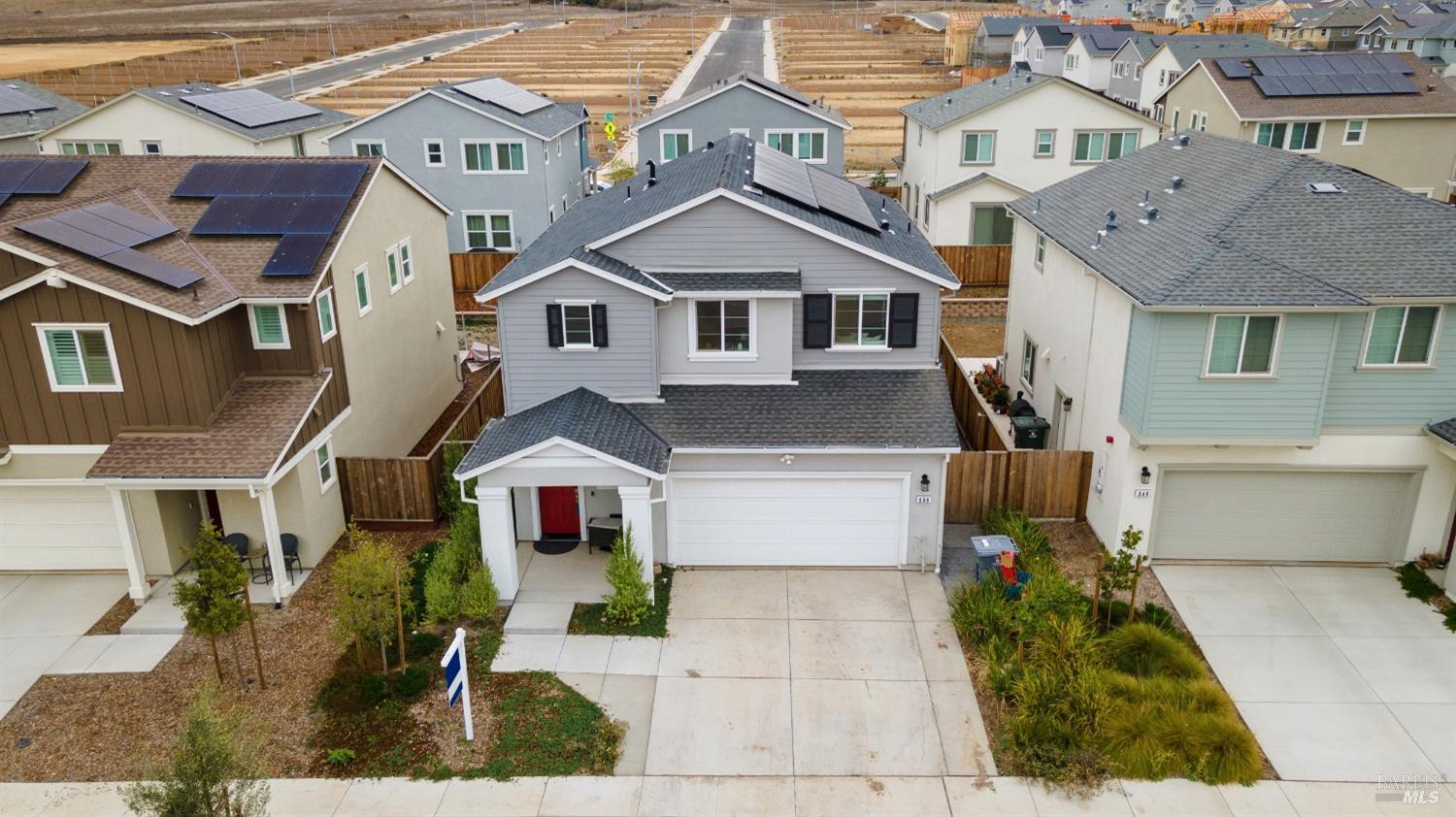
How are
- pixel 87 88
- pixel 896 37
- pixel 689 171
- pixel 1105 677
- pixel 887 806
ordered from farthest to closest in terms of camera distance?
pixel 896 37 → pixel 87 88 → pixel 689 171 → pixel 1105 677 → pixel 887 806

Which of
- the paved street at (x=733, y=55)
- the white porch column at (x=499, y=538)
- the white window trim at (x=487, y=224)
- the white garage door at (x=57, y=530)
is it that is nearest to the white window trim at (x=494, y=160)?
the white window trim at (x=487, y=224)

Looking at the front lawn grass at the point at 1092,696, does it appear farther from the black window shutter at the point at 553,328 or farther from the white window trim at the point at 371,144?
the white window trim at the point at 371,144

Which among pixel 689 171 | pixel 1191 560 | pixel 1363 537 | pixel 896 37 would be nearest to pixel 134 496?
pixel 689 171

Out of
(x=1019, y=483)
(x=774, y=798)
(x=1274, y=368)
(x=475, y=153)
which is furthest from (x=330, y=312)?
(x=475, y=153)

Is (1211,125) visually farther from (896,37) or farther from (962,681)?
(896,37)

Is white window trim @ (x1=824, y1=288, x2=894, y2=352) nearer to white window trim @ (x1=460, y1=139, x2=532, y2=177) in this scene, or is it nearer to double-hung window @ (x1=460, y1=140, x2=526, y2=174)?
white window trim @ (x1=460, y1=139, x2=532, y2=177)

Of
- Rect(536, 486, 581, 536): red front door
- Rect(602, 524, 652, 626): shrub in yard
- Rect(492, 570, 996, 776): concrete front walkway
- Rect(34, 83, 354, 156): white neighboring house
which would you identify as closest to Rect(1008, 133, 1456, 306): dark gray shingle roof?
Rect(492, 570, 996, 776): concrete front walkway
